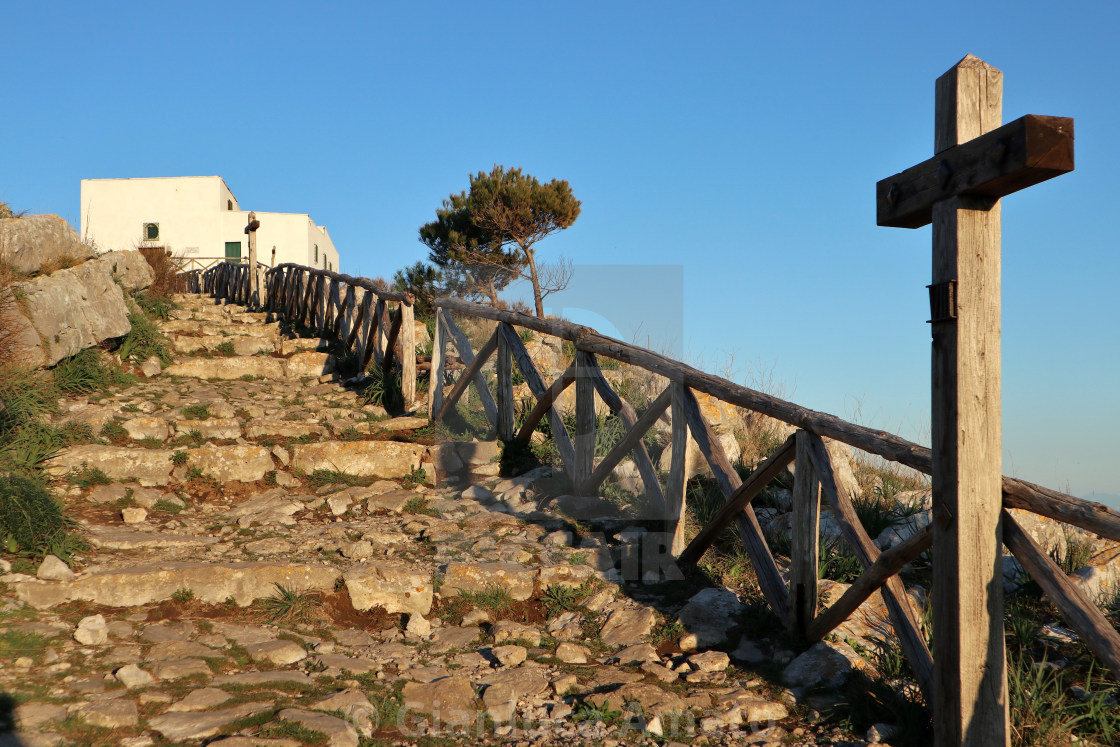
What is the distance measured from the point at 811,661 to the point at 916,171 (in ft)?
7.22

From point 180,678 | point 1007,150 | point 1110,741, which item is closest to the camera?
point 1007,150

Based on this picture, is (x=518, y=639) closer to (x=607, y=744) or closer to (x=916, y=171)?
(x=607, y=744)

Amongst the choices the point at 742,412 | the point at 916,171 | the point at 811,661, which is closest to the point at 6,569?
the point at 811,661

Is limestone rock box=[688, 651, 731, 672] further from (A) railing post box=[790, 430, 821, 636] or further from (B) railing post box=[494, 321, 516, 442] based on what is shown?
(B) railing post box=[494, 321, 516, 442]

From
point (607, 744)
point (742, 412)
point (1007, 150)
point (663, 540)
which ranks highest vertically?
point (1007, 150)

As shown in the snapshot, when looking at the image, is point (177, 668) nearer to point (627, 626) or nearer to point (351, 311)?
point (627, 626)

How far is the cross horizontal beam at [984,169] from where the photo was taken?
2.45 m

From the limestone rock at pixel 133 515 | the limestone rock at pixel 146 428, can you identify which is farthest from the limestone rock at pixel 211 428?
the limestone rock at pixel 133 515

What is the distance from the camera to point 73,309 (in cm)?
829

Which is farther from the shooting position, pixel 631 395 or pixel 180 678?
pixel 631 395

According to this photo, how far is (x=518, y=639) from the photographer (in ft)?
13.4

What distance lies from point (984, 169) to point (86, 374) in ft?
28.4

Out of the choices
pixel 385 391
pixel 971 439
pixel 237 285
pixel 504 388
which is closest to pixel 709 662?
pixel 971 439

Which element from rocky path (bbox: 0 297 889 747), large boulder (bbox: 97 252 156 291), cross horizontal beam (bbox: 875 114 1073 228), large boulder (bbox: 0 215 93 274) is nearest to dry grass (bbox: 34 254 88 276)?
large boulder (bbox: 0 215 93 274)
